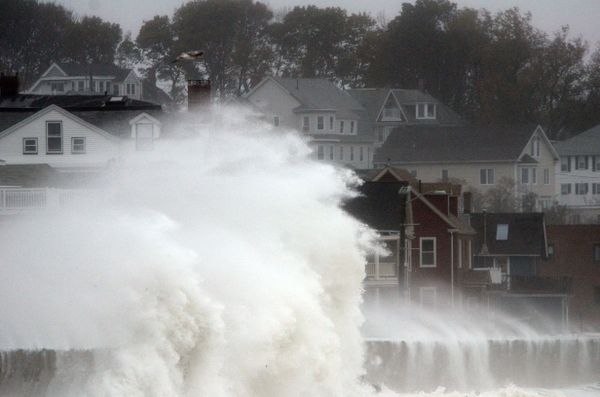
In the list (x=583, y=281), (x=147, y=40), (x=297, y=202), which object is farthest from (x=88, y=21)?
(x=297, y=202)

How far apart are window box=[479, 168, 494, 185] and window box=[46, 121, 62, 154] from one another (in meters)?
39.0

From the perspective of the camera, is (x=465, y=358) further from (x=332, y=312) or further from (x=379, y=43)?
(x=379, y=43)

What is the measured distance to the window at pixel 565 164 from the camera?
10012 centimetres

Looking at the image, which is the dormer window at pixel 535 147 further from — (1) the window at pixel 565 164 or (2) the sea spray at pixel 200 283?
(2) the sea spray at pixel 200 283

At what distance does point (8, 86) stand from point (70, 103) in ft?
13.4

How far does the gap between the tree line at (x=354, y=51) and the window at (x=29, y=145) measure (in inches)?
2413

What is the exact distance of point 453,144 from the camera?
96.6 m

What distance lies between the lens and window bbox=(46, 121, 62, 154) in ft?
193

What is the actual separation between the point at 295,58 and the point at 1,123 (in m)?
74.5

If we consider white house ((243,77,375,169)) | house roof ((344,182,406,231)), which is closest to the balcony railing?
house roof ((344,182,406,231))

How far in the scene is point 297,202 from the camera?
36.9 meters

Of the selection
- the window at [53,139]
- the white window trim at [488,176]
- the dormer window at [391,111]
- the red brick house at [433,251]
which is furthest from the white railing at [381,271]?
the dormer window at [391,111]

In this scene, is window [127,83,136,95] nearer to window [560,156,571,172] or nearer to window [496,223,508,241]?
window [560,156,571,172]

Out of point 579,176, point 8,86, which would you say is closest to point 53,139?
point 8,86
